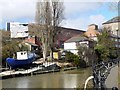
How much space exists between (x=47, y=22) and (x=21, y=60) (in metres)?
2.78

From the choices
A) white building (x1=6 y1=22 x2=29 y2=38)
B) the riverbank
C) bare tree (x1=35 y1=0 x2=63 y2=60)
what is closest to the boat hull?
the riverbank

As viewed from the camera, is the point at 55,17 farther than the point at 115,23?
Yes

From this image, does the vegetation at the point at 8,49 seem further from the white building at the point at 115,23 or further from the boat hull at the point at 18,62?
the white building at the point at 115,23

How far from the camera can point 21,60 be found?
11.2m

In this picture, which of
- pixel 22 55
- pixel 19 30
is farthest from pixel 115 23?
pixel 19 30

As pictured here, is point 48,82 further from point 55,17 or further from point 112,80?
point 55,17

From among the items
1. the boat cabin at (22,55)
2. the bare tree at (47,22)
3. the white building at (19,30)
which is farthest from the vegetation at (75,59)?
the white building at (19,30)

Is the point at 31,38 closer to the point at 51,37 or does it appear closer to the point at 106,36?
the point at 51,37

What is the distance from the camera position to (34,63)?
464 inches

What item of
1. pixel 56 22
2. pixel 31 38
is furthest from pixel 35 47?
pixel 56 22

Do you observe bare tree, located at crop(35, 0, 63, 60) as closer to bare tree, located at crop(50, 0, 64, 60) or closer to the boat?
bare tree, located at crop(50, 0, 64, 60)

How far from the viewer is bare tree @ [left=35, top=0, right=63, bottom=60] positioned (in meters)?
12.9

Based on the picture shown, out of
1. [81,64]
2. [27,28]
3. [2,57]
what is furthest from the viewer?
[27,28]

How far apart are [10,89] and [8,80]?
1747 mm
